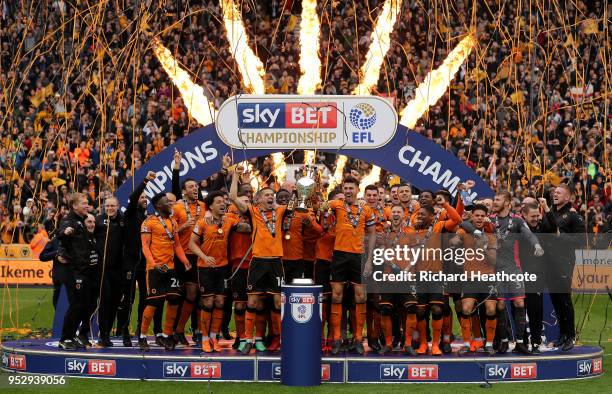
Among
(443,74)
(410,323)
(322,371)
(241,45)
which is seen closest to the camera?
(322,371)

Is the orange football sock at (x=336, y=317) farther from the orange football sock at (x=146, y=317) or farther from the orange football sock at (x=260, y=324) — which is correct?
the orange football sock at (x=146, y=317)

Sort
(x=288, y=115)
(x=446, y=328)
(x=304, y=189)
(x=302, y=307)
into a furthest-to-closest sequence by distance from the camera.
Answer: (x=288, y=115) → (x=446, y=328) → (x=304, y=189) → (x=302, y=307)

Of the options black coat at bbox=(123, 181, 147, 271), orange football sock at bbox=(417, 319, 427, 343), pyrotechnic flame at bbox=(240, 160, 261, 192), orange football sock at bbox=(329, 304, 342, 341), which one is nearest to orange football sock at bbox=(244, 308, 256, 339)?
orange football sock at bbox=(329, 304, 342, 341)

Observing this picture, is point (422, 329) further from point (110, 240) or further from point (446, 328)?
point (110, 240)

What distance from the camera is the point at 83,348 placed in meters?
13.2

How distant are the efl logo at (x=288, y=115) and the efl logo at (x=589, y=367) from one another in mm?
3974

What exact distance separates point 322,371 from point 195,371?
1.34 m

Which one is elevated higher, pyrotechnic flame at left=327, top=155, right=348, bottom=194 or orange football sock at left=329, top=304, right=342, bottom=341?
pyrotechnic flame at left=327, top=155, right=348, bottom=194

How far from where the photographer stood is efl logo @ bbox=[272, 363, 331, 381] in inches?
488

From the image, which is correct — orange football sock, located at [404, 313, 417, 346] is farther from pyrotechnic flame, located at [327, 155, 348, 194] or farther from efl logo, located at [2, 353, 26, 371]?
pyrotechnic flame, located at [327, 155, 348, 194]

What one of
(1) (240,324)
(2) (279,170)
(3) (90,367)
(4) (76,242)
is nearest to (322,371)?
(1) (240,324)

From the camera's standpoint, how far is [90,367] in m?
12.8

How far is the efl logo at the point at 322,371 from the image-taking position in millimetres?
12391

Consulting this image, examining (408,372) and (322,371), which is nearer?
(322,371)
